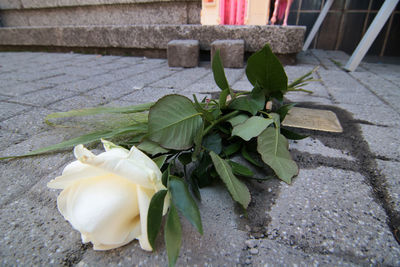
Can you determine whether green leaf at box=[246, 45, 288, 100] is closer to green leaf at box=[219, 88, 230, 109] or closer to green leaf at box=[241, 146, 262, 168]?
green leaf at box=[219, 88, 230, 109]

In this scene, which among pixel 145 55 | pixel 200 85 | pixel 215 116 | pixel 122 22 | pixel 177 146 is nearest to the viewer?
pixel 177 146

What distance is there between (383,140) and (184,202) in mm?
943

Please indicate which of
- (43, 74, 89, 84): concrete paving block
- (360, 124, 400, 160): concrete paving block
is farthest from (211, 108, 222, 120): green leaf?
(43, 74, 89, 84): concrete paving block

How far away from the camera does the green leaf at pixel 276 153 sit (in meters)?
0.62

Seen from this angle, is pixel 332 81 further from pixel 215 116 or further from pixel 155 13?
pixel 155 13

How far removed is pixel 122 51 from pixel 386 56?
3884 millimetres

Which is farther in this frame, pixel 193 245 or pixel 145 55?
pixel 145 55

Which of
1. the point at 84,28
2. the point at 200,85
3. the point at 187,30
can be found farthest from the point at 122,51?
the point at 200,85

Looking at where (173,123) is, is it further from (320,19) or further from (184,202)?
(320,19)

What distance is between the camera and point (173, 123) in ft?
1.93

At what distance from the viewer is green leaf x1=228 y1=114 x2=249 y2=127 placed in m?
0.75

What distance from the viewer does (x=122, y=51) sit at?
131 inches

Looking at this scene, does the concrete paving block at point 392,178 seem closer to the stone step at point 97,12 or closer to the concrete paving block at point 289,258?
the concrete paving block at point 289,258

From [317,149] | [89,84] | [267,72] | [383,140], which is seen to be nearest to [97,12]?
[89,84]
